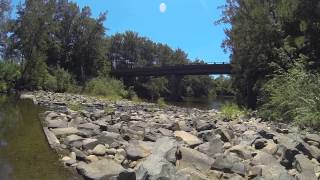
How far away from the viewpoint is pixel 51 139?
547 inches

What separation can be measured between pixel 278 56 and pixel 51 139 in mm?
20037

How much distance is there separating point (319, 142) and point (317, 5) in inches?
657

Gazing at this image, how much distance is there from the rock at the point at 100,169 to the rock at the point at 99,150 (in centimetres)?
134

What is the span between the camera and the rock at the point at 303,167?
9.48 m

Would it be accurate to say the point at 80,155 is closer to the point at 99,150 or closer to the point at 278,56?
the point at 99,150

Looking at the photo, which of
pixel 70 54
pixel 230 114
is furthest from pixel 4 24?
pixel 230 114

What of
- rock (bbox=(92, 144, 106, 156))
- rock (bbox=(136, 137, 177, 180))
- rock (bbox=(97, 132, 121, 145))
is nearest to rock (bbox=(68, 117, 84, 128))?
rock (bbox=(97, 132, 121, 145))

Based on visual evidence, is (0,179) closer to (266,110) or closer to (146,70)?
(266,110)

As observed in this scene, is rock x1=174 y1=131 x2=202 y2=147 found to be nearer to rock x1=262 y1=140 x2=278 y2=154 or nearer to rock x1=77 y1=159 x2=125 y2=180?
rock x1=262 y1=140 x2=278 y2=154

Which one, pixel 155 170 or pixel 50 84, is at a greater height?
pixel 50 84

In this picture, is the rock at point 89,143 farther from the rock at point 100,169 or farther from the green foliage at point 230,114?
the green foliage at point 230,114

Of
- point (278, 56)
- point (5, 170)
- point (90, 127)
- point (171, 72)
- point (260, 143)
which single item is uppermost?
point (171, 72)

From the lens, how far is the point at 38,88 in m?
63.1

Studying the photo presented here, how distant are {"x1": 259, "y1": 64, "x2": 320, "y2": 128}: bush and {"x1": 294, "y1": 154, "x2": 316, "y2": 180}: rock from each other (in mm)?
5301
